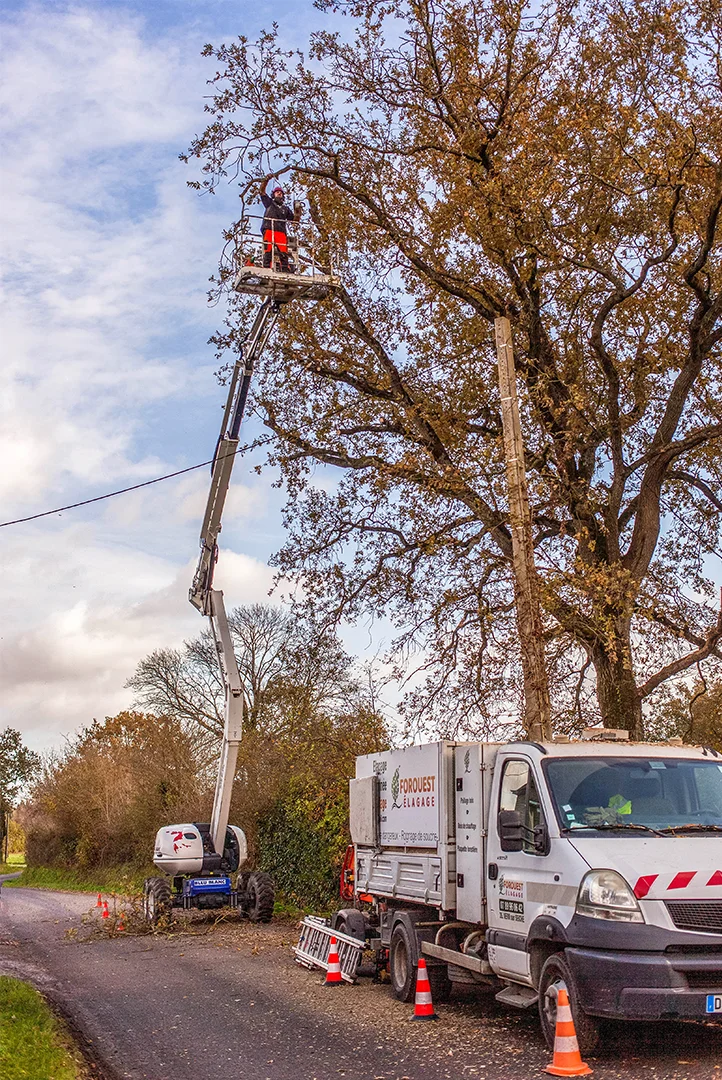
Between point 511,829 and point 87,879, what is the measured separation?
116 ft

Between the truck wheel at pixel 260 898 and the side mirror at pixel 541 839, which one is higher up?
the side mirror at pixel 541 839

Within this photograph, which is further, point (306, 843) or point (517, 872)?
point (306, 843)

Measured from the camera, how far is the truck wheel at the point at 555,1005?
824 centimetres

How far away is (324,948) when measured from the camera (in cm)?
1421

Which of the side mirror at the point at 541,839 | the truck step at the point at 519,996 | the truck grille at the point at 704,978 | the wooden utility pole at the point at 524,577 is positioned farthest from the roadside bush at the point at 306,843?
the truck grille at the point at 704,978

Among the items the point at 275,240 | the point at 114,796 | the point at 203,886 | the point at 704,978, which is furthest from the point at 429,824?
the point at 114,796

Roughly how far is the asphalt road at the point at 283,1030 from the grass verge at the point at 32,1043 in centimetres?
31

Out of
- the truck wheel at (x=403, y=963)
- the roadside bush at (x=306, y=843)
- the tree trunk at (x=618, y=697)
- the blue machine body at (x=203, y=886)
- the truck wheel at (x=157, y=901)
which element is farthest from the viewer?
the roadside bush at (x=306, y=843)

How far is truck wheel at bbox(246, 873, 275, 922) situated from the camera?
2017 centimetres

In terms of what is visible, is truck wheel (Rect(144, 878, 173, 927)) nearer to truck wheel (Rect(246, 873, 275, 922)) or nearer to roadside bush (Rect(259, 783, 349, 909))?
truck wheel (Rect(246, 873, 275, 922))

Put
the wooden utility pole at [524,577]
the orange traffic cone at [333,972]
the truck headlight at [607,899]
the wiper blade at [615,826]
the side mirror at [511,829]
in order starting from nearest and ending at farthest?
1. the truck headlight at [607,899]
2. the wiper blade at [615,826]
3. the side mirror at [511,829]
4. the orange traffic cone at [333,972]
5. the wooden utility pole at [524,577]

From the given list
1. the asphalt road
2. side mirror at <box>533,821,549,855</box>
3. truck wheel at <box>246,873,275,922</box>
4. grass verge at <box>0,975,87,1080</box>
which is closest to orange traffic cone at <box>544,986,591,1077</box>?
the asphalt road

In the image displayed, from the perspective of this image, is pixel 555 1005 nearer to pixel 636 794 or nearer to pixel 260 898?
pixel 636 794

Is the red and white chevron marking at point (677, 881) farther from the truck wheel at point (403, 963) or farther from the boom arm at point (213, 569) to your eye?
the boom arm at point (213, 569)
